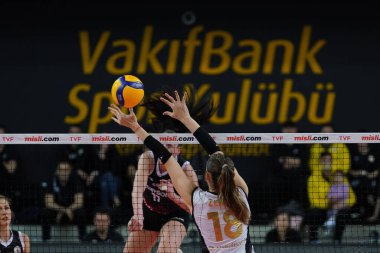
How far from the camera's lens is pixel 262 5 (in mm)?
15633

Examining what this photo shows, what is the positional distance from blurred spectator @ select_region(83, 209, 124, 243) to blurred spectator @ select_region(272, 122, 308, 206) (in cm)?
303

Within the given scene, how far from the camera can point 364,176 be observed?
13891mm

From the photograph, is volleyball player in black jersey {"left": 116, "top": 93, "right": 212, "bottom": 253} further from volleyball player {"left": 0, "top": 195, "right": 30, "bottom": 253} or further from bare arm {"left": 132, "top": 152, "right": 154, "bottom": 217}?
volleyball player {"left": 0, "top": 195, "right": 30, "bottom": 253}

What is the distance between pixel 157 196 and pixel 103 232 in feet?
8.58

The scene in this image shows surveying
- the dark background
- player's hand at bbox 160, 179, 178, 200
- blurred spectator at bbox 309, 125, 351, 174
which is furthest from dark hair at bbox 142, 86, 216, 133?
the dark background

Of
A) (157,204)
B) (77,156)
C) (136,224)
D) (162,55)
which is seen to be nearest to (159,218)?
(157,204)

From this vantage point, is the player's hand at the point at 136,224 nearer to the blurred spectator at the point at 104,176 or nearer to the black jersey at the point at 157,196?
the black jersey at the point at 157,196

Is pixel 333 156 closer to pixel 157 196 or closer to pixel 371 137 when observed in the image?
pixel 371 137

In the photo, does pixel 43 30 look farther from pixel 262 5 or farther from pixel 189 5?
pixel 262 5

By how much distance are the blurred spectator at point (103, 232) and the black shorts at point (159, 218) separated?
2.22m

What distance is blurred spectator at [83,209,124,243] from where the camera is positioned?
12.1 meters

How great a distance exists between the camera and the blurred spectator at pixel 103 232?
39.6ft

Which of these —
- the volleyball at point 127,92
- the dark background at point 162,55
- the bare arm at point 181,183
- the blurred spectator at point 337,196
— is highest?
the dark background at point 162,55

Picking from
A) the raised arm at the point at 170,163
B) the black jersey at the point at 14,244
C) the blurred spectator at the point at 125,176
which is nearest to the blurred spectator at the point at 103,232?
the blurred spectator at the point at 125,176
